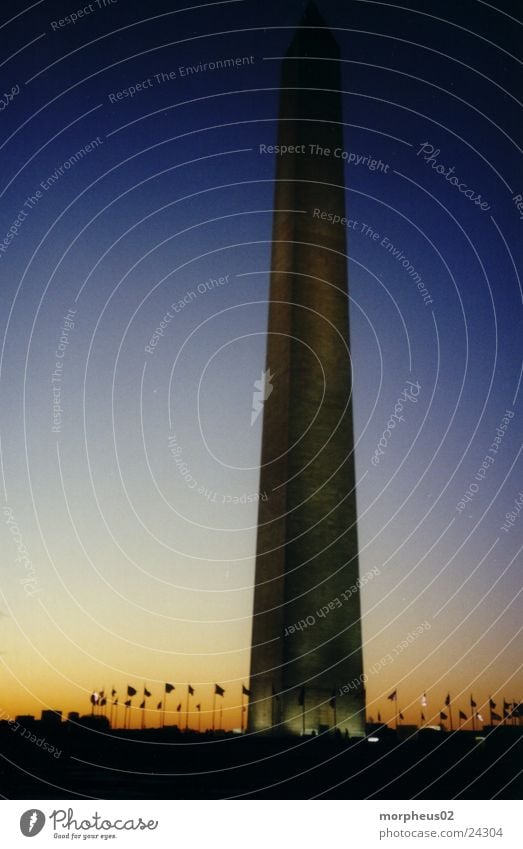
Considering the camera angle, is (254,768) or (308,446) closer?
(254,768)

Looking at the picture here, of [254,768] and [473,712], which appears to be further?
[473,712]

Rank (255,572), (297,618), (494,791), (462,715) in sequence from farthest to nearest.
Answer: (462,715)
(255,572)
(297,618)
(494,791)

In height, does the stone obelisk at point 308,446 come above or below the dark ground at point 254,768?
above

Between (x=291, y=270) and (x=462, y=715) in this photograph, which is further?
(x=462, y=715)

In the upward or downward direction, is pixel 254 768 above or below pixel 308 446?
below

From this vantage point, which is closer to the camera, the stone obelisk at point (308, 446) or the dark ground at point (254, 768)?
the dark ground at point (254, 768)
